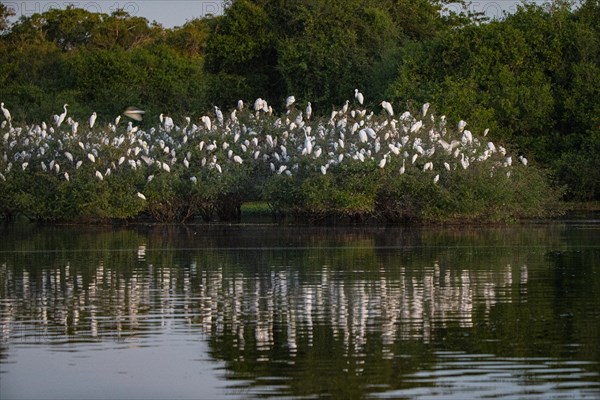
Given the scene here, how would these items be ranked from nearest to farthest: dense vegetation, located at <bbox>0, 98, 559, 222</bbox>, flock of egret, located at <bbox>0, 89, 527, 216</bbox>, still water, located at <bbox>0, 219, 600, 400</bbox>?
1. still water, located at <bbox>0, 219, 600, 400</bbox>
2. dense vegetation, located at <bbox>0, 98, 559, 222</bbox>
3. flock of egret, located at <bbox>0, 89, 527, 216</bbox>

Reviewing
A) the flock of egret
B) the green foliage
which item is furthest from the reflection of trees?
the green foliage

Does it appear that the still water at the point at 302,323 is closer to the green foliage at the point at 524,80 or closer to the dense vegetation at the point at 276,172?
the dense vegetation at the point at 276,172

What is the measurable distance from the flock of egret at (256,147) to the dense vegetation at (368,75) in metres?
0.53

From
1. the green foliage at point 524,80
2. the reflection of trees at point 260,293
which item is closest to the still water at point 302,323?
the reflection of trees at point 260,293

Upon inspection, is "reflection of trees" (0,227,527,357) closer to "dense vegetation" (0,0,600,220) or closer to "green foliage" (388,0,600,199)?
"dense vegetation" (0,0,600,220)

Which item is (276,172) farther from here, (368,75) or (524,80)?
(368,75)

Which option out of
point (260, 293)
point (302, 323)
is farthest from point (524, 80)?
point (302, 323)

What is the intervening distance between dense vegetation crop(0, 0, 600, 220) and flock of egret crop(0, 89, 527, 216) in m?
0.53

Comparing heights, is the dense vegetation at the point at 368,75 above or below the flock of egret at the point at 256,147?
above

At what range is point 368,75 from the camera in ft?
141

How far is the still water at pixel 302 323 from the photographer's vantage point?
8.98m

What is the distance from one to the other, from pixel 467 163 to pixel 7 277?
15712mm

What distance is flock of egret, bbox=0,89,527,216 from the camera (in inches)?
1213

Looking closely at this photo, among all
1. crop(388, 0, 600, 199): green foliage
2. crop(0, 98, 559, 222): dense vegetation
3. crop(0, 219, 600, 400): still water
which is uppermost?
crop(388, 0, 600, 199): green foliage
